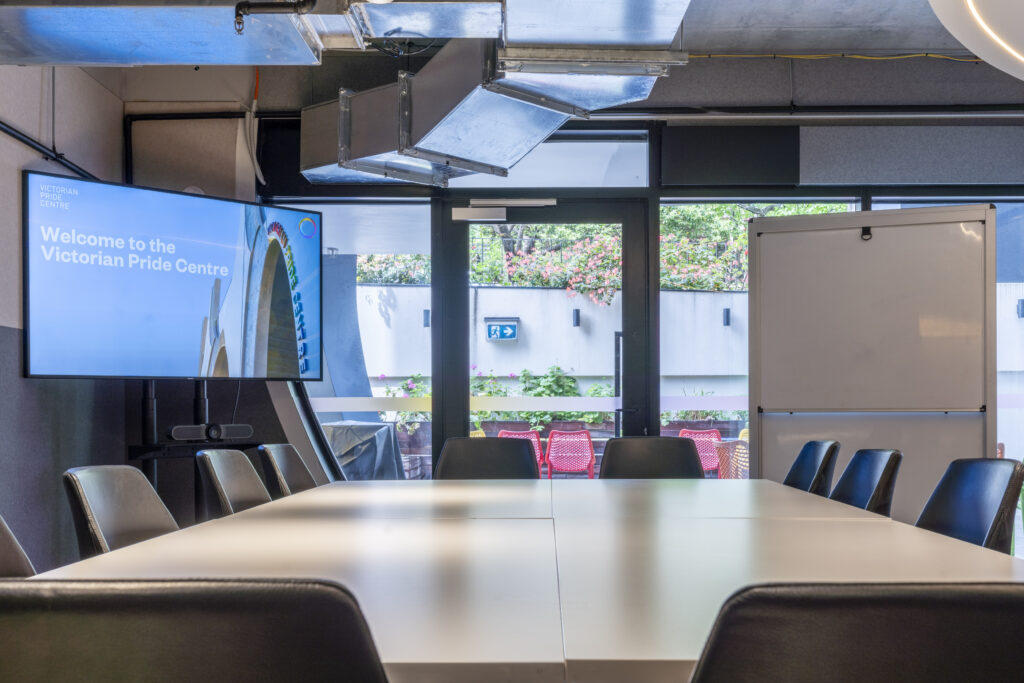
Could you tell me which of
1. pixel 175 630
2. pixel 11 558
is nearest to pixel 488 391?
pixel 11 558

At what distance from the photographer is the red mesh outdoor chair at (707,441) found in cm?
612

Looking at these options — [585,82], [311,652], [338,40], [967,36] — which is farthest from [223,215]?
[311,652]

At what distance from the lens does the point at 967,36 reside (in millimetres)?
2080

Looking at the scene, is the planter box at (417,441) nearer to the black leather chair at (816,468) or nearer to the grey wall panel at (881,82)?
the black leather chair at (816,468)

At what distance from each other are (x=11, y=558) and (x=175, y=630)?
1.53 meters

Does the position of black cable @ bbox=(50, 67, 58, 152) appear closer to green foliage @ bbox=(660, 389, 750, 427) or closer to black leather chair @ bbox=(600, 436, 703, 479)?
black leather chair @ bbox=(600, 436, 703, 479)

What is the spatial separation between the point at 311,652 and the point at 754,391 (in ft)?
16.6

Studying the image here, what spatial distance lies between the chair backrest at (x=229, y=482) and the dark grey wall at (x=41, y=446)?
157cm

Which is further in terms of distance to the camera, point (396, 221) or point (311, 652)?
point (396, 221)

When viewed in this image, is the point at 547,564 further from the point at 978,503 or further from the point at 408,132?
the point at 408,132

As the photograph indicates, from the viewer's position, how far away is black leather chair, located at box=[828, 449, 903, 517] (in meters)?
3.20

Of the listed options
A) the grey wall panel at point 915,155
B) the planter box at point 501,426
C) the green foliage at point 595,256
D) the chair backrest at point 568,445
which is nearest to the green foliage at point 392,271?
the green foliage at point 595,256

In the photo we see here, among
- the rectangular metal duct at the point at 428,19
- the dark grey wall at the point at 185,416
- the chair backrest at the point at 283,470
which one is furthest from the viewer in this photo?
the dark grey wall at the point at 185,416

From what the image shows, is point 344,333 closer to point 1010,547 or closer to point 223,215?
point 223,215
